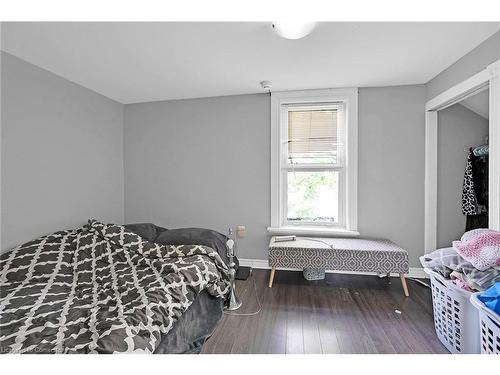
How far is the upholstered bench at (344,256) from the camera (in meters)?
2.11

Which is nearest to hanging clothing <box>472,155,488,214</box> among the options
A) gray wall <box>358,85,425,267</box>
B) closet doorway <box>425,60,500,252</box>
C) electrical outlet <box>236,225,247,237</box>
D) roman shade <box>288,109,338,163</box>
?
closet doorway <box>425,60,500,252</box>

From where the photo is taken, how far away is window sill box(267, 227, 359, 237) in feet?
8.45

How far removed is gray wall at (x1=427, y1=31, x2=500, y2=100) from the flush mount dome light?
1.37m

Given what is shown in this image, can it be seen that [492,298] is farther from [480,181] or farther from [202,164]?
[202,164]

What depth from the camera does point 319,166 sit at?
2719 mm

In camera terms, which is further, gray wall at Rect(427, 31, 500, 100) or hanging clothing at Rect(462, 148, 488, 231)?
hanging clothing at Rect(462, 148, 488, 231)

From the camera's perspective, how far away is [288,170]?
2799 mm

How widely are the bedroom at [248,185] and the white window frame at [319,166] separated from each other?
0.08 feet

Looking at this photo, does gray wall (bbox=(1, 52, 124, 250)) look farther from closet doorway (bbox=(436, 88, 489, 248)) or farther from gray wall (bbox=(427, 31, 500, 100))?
closet doorway (bbox=(436, 88, 489, 248))

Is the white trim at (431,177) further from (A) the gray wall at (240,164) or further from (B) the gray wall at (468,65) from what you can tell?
(B) the gray wall at (468,65)

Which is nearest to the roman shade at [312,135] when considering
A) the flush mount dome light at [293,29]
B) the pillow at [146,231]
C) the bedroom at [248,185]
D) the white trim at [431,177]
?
the bedroom at [248,185]

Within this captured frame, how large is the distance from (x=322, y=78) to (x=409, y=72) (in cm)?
85
